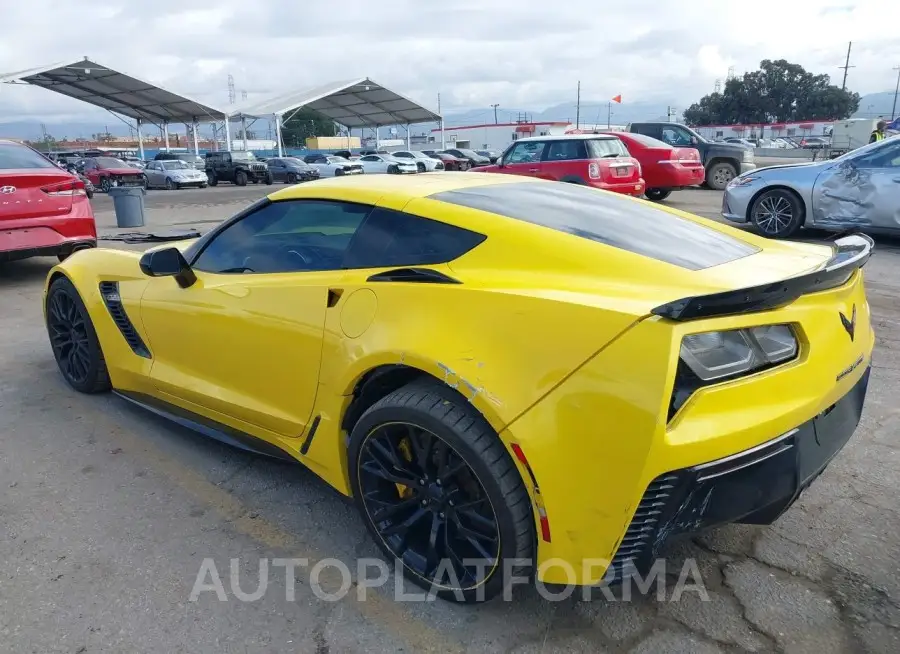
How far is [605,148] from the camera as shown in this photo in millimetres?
12789

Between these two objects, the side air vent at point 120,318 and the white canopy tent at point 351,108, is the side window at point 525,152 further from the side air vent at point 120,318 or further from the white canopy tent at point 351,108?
the white canopy tent at point 351,108

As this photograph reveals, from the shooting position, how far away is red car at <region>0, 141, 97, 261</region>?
258 inches

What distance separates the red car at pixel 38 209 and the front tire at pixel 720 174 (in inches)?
598

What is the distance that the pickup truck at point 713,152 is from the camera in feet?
56.5

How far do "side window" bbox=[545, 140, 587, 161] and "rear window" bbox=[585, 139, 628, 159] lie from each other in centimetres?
15

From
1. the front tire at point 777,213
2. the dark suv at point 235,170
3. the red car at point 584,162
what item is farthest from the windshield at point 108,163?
the front tire at point 777,213

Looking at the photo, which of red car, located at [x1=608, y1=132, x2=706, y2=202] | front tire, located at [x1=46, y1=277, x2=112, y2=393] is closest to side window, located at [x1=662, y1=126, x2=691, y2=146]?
red car, located at [x1=608, y1=132, x2=706, y2=202]

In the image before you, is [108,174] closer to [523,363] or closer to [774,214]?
[774,214]

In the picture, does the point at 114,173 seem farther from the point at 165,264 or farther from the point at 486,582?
the point at 486,582

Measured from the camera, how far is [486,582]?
2090 mm

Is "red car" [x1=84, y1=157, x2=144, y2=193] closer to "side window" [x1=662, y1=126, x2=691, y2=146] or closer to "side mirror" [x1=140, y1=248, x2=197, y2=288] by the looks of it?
"side window" [x1=662, y1=126, x2=691, y2=146]

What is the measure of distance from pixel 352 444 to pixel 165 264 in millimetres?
1364

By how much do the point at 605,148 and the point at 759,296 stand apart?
11666 millimetres

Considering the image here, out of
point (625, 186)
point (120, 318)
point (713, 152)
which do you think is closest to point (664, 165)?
point (625, 186)
